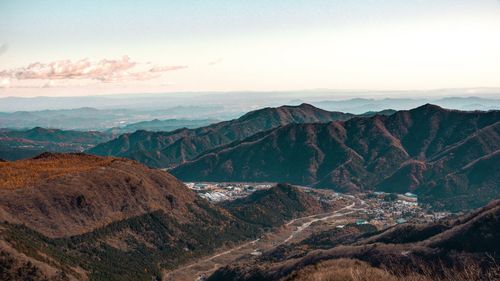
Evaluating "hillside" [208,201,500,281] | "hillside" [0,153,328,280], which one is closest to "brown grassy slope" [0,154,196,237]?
"hillside" [0,153,328,280]

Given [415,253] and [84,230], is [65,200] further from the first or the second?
[415,253]

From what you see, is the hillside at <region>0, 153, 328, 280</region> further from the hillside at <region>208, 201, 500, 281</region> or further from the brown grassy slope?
the hillside at <region>208, 201, 500, 281</region>

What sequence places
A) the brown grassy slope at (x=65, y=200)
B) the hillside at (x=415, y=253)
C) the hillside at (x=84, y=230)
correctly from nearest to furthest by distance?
the hillside at (x=415, y=253)
the hillside at (x=84, y=230)
the brown grassy slope at (x=65, y=200)

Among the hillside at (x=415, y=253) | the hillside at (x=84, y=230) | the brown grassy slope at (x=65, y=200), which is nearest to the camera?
the hillside at (x=415, y=253)

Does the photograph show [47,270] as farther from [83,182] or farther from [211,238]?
[211,238]

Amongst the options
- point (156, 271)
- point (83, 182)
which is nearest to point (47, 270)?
→ point (156, 271)

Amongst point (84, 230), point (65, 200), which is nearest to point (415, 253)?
point (84, 230)

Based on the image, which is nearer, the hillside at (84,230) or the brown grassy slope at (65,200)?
the hillside at (84,230)

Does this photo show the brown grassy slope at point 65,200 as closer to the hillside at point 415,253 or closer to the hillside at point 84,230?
the hillside at point 84,230

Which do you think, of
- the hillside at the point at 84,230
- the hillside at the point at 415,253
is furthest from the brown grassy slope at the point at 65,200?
the hillside at the point at 415,253

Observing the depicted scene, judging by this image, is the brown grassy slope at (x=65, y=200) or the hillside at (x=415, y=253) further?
the brown grassy slope at (x=65, y=200)

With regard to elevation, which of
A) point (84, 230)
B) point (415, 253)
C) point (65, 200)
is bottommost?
point (84, 230)
